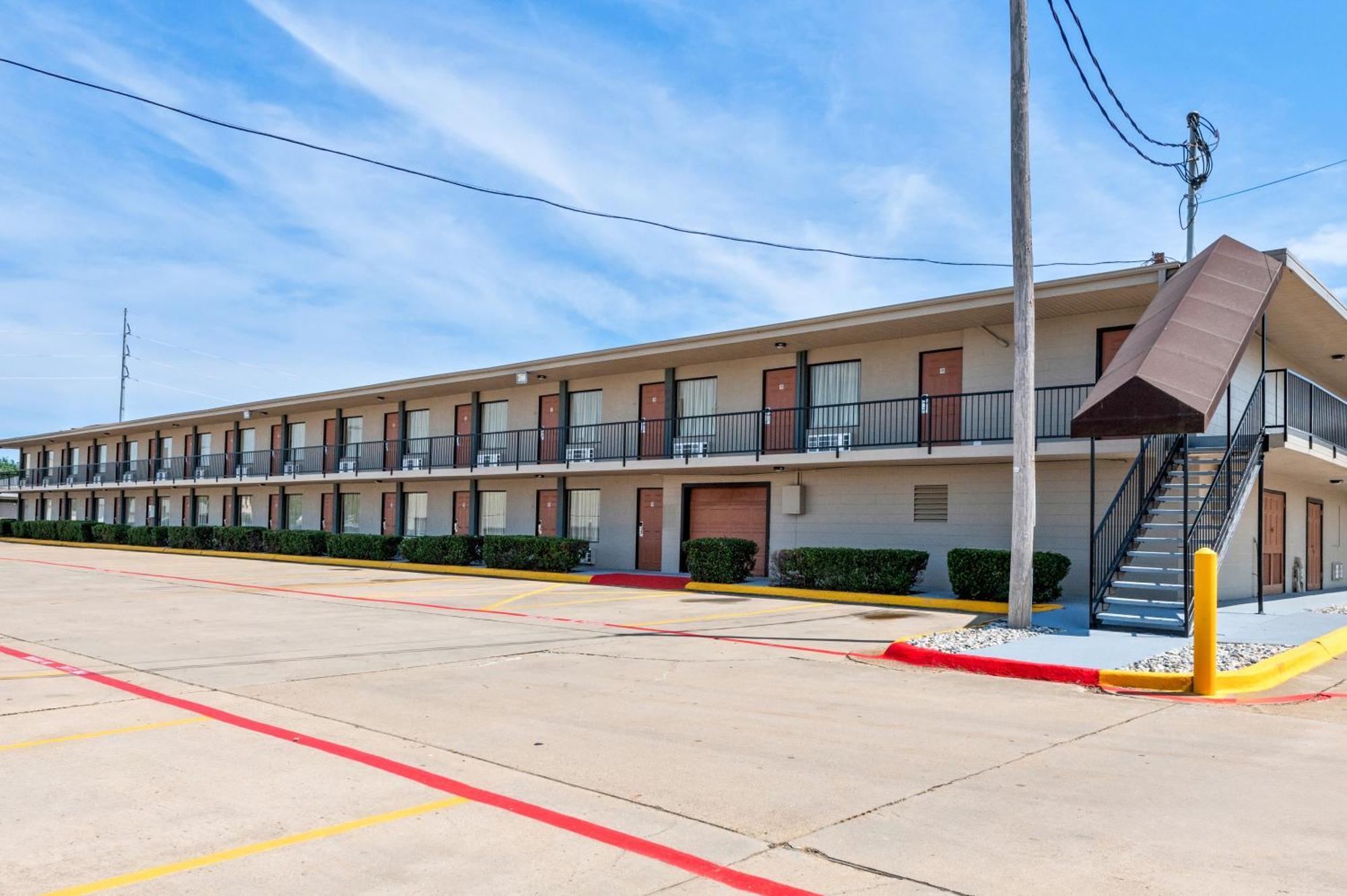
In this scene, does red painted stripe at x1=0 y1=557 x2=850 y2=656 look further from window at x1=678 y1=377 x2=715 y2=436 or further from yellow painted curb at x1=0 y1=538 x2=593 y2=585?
window at x1=678 y1=377 x2=715 y2=436

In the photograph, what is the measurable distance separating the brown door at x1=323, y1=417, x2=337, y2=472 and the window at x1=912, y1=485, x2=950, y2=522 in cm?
2266

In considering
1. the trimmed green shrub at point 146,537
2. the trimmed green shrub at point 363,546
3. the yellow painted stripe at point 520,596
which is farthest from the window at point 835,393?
the trimmed green shrub at point 146,537

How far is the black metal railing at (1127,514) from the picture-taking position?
12789 mm

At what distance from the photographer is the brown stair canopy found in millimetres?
11297

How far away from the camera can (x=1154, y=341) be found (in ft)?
40.5

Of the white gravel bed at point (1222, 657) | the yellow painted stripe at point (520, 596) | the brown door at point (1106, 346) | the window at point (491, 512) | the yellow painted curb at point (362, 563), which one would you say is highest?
the brown door at point (1106, 346)

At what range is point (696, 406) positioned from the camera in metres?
25.6

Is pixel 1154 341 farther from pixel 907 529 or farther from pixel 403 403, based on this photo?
pixel 403 403

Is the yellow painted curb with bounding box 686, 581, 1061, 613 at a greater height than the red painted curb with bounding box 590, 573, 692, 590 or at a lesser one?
greater

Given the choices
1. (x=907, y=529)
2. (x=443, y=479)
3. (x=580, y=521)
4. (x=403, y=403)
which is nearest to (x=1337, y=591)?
(x=907, y=529)

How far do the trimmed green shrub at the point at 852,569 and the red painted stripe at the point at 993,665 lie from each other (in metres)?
7.61

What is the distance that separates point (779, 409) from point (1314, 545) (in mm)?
12801

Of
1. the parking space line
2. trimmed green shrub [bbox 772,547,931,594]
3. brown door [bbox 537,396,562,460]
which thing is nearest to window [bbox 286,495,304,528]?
brown door [bbox 537,396,562,460]

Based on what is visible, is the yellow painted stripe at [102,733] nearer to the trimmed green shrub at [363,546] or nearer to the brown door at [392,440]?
Result: the trimmed green shrub at [363,546]
